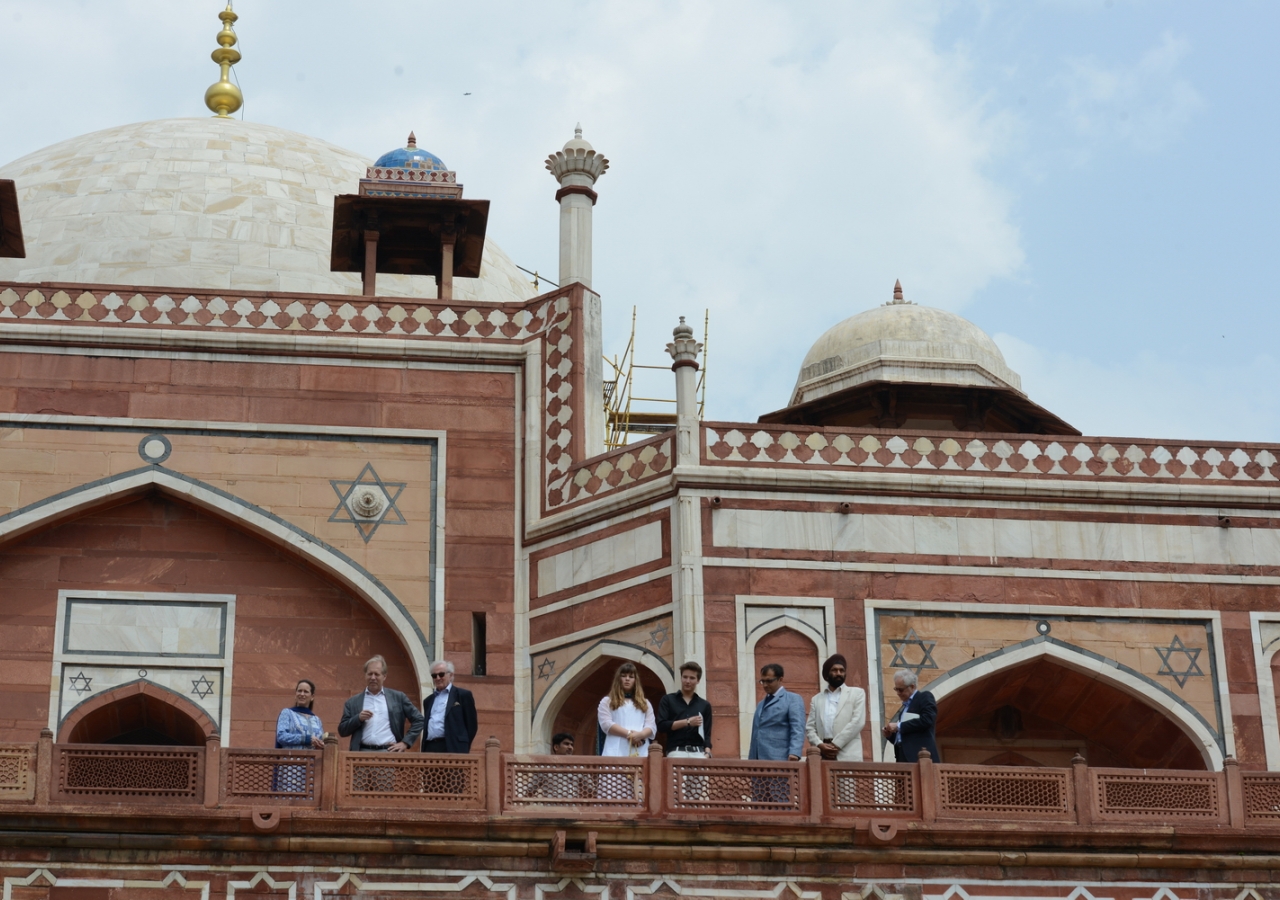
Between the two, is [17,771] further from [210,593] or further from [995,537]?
[995,537]

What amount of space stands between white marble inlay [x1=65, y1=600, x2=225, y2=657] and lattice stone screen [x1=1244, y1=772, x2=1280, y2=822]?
332 inches

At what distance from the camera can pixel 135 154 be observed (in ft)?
86.2

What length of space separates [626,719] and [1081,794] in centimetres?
283

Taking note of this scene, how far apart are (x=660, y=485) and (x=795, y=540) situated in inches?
44.6

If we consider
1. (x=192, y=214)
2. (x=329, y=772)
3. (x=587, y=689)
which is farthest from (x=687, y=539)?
(x=192, y=214)

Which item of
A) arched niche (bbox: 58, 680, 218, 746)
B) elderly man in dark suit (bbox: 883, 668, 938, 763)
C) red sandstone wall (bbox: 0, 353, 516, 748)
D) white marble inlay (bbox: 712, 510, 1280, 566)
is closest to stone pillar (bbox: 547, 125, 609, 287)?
red sandstone wall (bbox: 0, 353, 516, 748)

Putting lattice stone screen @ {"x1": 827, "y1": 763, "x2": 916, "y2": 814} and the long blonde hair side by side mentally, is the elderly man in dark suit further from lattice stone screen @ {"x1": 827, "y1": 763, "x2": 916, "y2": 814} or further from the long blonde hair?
the long blonde hair

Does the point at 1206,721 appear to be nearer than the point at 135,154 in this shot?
Yes

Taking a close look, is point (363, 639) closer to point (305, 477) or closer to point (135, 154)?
point (305, 477)

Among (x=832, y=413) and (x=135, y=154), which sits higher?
(x=135, y=154)

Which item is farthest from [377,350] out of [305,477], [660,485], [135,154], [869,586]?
[135,154]

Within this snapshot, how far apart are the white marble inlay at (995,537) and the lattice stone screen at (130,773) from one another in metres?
5.60

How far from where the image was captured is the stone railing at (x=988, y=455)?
19.7m

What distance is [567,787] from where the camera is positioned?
1508 cm
